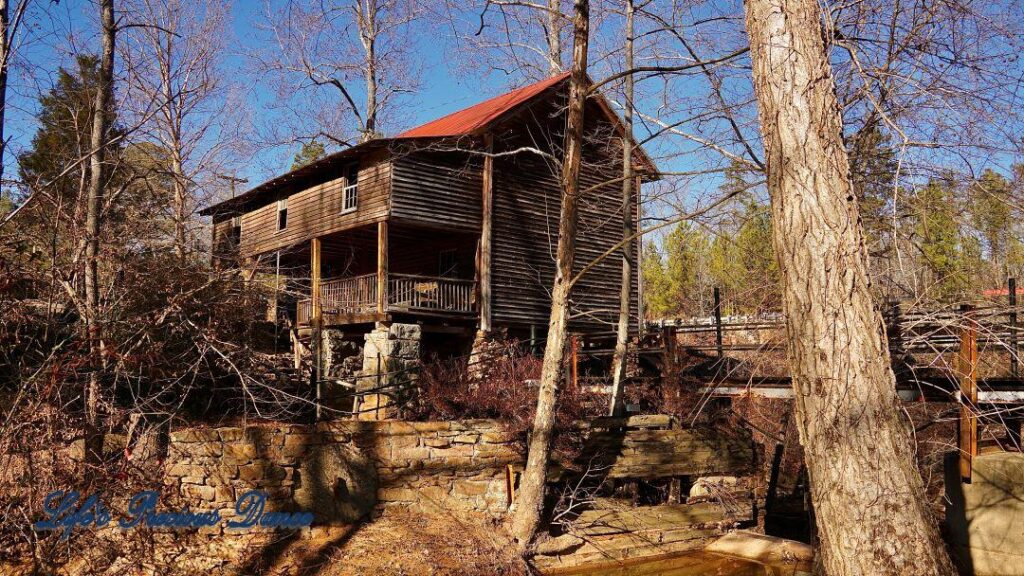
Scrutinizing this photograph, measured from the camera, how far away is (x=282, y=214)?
75.0 ft

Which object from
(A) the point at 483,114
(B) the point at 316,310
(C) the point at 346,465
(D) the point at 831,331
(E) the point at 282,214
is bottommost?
(C) the point at 346,465

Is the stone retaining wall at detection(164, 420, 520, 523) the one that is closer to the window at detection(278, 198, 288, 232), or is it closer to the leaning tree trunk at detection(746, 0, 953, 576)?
the leaning tree trunk at detection(746, 0, 953, 576)

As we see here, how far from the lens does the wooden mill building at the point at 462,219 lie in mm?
17812

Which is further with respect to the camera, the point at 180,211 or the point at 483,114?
the point at 483,114

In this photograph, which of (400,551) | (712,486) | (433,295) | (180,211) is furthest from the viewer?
(433,295)

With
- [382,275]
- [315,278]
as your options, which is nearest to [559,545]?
[382,275]

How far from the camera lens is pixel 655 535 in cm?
1062

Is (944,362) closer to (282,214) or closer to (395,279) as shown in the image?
(395,279)

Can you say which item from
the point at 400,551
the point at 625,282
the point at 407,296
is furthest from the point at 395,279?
the point at 400,551

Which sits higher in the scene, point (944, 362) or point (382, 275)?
point (382, 275)

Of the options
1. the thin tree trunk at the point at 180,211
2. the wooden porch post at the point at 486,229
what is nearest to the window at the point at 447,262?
the wooden porch post at the point at 486,229

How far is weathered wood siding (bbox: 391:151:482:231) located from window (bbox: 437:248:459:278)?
2.08m

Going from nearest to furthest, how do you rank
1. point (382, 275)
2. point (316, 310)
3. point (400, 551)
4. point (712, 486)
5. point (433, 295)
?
point (400, 551) < point (712, 486) < point (382, 275) < point (316, 310) < point (433, 295)

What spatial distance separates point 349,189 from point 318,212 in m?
1.67
